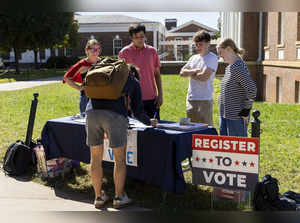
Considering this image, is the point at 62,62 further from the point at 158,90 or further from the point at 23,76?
the point at 158,90

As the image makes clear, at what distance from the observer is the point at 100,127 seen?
13.7ft

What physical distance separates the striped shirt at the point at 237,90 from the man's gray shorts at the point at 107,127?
118 cm

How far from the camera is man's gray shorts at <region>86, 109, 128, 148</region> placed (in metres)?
4.08

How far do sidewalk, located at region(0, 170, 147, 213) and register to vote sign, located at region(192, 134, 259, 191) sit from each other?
0.81m

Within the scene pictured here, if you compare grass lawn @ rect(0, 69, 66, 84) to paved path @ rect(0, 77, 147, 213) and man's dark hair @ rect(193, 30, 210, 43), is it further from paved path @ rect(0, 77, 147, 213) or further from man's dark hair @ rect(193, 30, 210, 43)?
man's dark hair @ rect(193, 30, 210, 43)

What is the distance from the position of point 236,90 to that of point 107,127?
4.78ft

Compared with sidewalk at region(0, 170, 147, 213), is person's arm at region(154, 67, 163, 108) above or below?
above

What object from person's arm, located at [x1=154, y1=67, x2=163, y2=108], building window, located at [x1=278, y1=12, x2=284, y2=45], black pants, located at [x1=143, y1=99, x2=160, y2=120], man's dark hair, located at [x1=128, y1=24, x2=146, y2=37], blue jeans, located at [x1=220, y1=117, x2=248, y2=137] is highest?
building window, located at [x1=278, y1=12, x2=284, y2=45]

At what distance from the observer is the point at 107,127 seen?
4.10 m

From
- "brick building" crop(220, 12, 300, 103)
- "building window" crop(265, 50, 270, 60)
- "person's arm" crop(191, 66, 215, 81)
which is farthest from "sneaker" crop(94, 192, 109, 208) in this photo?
"building window" crop(265, 50, 270, 60)

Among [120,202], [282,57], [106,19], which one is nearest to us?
[120,202]

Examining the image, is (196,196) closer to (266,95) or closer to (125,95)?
(125,95)

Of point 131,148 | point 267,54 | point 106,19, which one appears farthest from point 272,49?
point 106,19

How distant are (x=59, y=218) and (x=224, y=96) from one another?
7.10 ft
